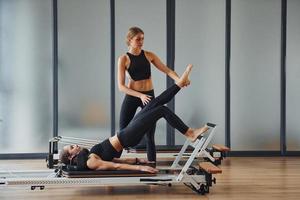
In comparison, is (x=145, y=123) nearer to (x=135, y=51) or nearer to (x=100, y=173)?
(x=100, y=173)

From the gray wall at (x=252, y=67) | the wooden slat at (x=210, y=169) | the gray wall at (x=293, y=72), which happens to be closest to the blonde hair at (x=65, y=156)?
the wooden slat at (x=210, y=169)

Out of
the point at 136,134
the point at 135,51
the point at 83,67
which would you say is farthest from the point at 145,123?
the point at 83,67

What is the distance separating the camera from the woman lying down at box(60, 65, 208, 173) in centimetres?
396

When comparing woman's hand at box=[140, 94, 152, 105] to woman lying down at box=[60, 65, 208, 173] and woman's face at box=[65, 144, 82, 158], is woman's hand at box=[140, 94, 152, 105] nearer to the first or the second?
woman lying down at box=[60, 65, 208, 173]

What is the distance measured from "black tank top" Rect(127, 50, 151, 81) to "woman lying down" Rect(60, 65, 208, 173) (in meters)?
0.44

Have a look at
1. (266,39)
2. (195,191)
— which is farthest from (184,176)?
(266,39)

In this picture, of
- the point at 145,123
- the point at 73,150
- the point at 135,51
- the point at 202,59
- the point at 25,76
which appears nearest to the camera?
the point at 145,123

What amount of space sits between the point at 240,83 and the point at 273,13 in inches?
45.7

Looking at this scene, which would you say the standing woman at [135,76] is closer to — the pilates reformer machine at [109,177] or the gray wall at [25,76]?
the pilates reformer machine at [109,177]

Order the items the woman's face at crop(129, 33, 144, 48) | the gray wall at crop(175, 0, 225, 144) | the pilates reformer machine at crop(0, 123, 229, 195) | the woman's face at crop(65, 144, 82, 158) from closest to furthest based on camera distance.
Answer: the pilates reformer machine at crop(0, 123, 229, 195)
the woman's face at crop(65, 144, 82, 158)
the woman's face at crop(129, 33, 144, 48)
the gray wall at crop(175, 0, 225, 144)

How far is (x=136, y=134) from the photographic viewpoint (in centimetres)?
395

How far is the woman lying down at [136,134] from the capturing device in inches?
156

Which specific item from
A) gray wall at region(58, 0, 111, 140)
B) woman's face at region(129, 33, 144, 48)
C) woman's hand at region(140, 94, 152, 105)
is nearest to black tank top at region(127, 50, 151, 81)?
woman's face at region(129, 33, 144, 48)

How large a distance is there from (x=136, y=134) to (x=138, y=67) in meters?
0.76
